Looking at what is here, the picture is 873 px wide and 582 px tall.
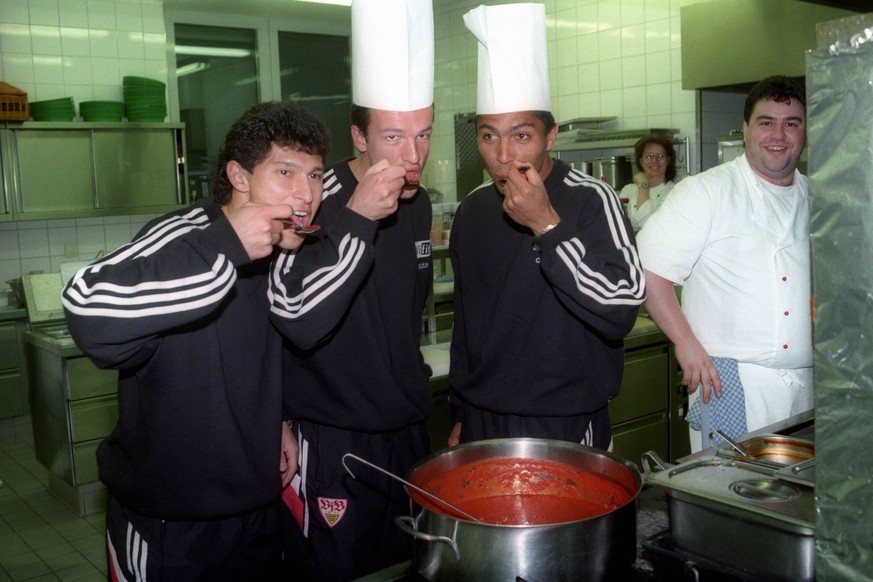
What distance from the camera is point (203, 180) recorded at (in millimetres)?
7199

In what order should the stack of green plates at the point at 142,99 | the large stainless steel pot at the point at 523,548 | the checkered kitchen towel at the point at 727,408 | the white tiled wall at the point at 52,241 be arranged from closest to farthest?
the large stainless steel pot at the point at 523,548 → the checkered kitchen towel at the point at 727,408 → the white tiled wall at the point at 52,241 → the stack of green plates at the point at 142,99

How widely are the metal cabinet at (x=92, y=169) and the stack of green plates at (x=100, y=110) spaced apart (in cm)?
11

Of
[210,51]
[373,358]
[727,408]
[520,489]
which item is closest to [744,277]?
[727,408]

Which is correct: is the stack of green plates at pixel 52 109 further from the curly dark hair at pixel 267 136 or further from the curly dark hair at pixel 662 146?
the curly dark hair at pixel 267 136

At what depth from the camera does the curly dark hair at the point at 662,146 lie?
18.7 feet

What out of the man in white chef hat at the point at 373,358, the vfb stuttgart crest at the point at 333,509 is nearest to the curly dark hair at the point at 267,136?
the man in white chef hat at the point at 373,358

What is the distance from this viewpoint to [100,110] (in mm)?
5844

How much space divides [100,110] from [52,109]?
32 cm

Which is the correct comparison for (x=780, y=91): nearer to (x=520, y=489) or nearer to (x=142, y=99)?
(x=520, y=489)

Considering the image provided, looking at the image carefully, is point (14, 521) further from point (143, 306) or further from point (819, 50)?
point (819, 50)

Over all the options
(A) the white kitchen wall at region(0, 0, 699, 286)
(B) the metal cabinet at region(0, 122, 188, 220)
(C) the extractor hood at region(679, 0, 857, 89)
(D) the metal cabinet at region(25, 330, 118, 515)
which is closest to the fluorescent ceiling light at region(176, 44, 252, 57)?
(A) the white kitchen wall at region(0, 0, 699, 286)

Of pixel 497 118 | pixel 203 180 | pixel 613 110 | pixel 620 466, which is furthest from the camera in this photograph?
pixel 203 180

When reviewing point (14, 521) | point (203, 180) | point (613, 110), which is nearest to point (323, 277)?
point (14, 521)

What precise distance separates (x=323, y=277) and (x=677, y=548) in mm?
849
